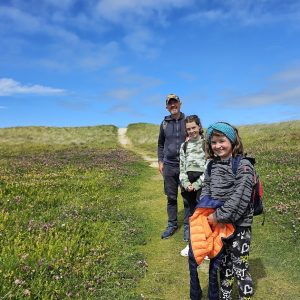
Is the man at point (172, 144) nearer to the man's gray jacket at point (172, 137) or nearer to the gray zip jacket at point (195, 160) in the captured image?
the man's gray jacket at point (172, 137)

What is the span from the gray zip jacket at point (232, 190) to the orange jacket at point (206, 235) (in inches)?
7.9

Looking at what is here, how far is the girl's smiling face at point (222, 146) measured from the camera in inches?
235

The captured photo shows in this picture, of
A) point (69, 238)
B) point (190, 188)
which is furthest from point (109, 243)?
point (190, 188)

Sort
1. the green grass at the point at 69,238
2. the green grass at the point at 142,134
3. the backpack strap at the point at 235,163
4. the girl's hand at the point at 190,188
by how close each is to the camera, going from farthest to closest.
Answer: the green grass at the point at 142,134
the girl's hand at the point at 190,188
the green grass at the point at 69,238
the backpack strap at the point at 235,163

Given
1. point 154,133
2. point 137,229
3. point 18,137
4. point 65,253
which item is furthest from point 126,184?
point 18,137

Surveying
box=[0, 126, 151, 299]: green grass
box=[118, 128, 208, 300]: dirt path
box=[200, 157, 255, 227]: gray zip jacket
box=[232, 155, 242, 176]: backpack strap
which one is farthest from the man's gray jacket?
box=[232, 155, 242, 176]: backpack strap

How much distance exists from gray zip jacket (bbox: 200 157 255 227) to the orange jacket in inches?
7.9

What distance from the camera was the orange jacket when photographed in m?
6.00

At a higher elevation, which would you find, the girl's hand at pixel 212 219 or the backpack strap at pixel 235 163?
the backpack strap at pixel 235 163

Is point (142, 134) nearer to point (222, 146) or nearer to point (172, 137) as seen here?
point (172, 137)

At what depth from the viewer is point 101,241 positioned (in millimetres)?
10438

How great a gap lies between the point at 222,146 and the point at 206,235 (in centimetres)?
146

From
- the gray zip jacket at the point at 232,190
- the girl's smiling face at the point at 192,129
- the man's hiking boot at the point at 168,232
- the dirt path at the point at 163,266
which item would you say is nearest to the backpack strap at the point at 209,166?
the gray zip jacket at the point at 232,190

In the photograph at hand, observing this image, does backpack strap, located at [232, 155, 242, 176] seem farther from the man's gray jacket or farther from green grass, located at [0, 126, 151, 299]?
the man's gray jacket
